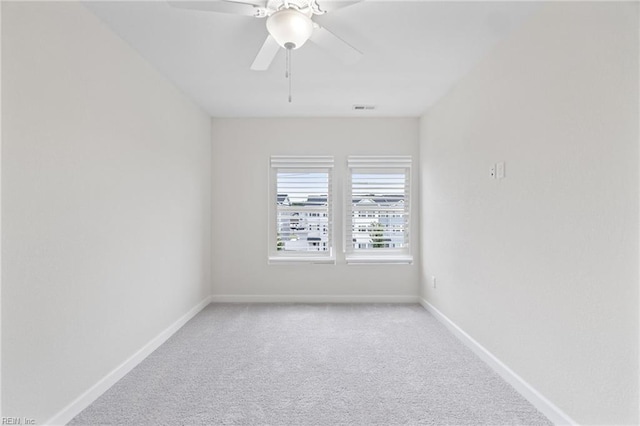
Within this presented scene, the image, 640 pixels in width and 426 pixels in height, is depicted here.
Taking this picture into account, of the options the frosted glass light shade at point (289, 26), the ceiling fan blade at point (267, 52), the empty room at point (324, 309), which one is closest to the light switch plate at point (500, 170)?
the empty room at point (324, 309)

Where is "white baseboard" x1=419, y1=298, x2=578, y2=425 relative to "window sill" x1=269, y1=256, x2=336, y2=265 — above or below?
below

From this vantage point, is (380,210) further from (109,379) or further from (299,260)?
(109,379)

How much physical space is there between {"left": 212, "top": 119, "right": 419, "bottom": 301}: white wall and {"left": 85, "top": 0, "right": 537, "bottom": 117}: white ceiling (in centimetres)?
54

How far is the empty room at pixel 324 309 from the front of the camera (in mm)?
1601

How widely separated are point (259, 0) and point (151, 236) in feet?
6.64

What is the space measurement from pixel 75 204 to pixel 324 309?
9.20ft

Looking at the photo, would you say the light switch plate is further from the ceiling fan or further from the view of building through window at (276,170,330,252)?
the view of building through window at (276,170,330,252)

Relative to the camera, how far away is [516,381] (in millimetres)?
2209

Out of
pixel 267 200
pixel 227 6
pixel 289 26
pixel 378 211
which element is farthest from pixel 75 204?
pixel 378 211

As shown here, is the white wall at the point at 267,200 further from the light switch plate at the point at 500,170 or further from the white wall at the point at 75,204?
the light switch plate at the point at 500,170

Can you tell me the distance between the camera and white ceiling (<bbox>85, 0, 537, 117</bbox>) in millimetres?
2057

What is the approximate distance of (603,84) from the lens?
5.18 ft

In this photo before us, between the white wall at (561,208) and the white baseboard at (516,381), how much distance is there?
0.13 feet

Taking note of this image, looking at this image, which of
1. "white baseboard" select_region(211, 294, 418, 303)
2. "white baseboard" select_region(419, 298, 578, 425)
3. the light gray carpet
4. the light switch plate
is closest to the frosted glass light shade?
the light switch plate
